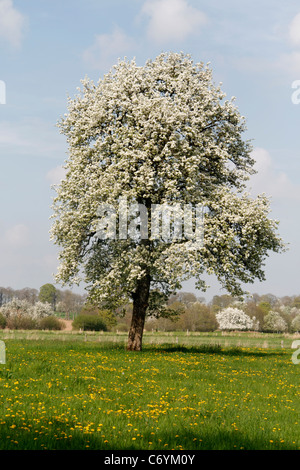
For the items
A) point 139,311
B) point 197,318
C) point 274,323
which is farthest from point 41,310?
point 139,311

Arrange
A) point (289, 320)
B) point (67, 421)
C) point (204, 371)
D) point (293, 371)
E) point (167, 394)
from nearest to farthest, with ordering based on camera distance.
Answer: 1. point (67, 421)
2. point (167, 394)
3. point (204, 371)
4. point (293, 371)
5. point (289, 320)

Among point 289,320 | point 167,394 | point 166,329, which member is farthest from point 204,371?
point 289,320

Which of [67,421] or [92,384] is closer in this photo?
[67,421]

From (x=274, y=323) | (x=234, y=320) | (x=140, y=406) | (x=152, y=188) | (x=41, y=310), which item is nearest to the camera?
(x=140, y=406)

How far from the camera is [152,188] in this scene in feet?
109

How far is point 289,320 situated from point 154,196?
11465 cm

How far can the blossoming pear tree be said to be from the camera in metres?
32.2

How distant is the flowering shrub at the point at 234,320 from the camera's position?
13250 cm

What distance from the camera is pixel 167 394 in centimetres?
1858

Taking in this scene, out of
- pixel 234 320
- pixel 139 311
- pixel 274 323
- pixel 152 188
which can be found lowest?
pixel 274 323

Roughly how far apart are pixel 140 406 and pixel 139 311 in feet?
64.0

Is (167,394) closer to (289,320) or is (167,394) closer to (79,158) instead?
(79,158)

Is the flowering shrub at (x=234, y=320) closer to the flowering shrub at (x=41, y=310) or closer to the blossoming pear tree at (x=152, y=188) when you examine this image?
the flowering shrub at (x=41, y=310)

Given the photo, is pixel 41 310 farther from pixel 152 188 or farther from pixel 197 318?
pixel 152 188
